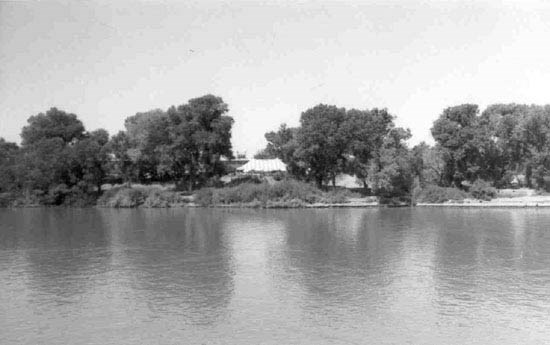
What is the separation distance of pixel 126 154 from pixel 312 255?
192ft

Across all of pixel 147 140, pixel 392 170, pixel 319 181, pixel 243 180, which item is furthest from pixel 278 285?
pixel 243 180

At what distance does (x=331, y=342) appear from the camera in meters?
20.6

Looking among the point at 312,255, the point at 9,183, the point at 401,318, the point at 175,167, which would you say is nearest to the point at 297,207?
the point at 175,167

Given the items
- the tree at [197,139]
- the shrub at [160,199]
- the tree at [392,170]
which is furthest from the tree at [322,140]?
the shrub at [160,199]

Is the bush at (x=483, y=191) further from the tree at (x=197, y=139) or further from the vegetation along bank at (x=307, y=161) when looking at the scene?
the tree at (x=197, y=139)

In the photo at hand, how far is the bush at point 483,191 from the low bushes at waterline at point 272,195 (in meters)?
18.4

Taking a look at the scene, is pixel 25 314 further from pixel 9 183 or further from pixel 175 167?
pixel 9 183

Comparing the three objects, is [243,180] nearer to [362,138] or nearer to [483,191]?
[362,138]

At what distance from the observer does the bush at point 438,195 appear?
81.0 m

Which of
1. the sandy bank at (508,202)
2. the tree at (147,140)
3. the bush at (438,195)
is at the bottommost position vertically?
the sandy bank at (508,202)

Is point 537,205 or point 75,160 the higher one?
point 75,160

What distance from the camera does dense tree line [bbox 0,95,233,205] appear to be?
86000 millimetres

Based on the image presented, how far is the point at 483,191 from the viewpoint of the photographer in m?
81.2

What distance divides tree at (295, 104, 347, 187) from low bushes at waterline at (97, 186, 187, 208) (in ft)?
68.6
